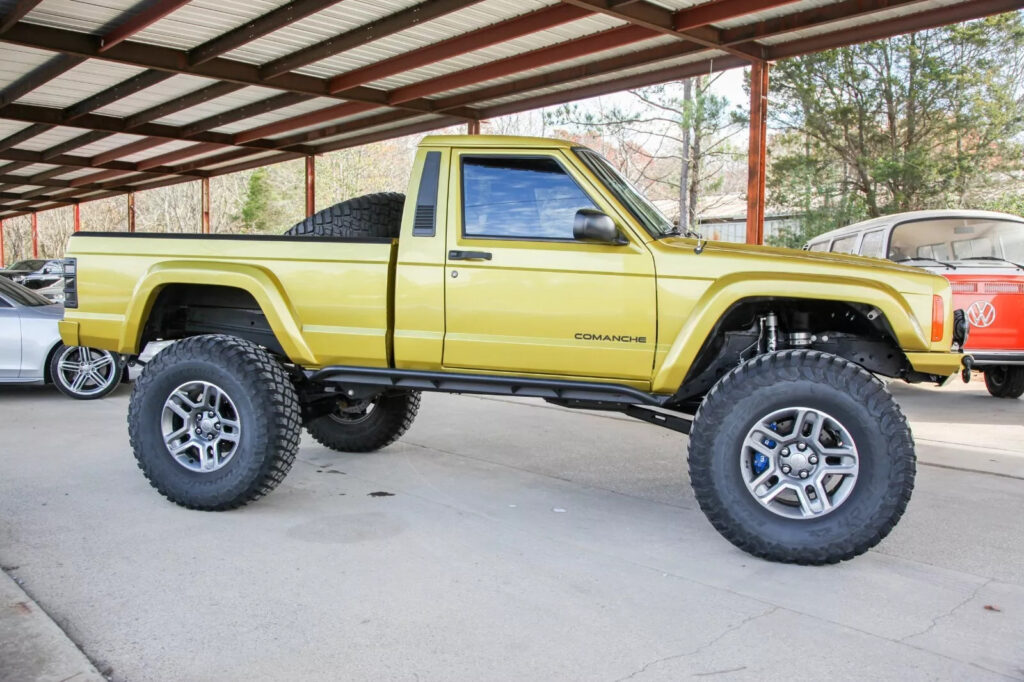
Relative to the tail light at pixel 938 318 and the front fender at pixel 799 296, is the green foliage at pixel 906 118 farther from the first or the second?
the front fender at pixel 799 296

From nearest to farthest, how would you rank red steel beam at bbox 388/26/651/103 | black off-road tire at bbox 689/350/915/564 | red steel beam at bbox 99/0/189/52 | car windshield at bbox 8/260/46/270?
black off-road tire at bbox 689/350/915/564 < red steel beam at bbox 99/0/189/52 < red steel beam at bbox 388/26/651/103 < car windshield at bbox 8/260/46/270

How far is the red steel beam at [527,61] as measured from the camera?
11.9m

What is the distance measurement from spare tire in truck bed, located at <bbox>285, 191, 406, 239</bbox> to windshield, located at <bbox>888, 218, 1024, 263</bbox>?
257 inches

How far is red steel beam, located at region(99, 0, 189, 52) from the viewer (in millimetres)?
11102

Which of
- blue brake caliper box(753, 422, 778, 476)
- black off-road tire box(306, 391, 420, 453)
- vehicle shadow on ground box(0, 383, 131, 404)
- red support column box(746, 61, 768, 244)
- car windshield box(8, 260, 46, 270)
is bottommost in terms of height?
vehicle shadow on ground box(0, 383, 131, 404)

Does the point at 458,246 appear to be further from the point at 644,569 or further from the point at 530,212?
the point at 644,569

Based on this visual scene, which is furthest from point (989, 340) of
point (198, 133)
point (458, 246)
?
point (198, 133)

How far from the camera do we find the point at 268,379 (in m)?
5.10

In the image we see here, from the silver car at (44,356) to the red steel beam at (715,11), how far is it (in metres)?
8.06

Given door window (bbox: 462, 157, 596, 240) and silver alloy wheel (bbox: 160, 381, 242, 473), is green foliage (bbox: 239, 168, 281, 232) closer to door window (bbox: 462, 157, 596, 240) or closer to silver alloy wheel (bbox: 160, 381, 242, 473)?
silver alloy wheel (bbox: 160, 381, 242, 473)

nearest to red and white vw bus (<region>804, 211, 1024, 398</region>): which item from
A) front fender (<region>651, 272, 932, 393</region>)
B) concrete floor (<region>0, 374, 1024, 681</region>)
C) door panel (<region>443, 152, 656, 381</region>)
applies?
concrete floor (<region>0, 374, 1024, 681</region>)

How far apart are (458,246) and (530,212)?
47 centimetres

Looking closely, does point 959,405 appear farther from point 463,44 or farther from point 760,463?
point 463,44

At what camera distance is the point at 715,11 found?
1059cm
